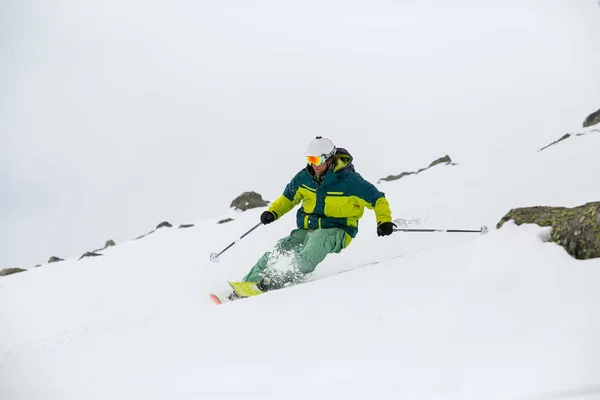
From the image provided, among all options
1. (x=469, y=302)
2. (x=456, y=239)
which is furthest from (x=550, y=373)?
Result: (x=456, y=239)

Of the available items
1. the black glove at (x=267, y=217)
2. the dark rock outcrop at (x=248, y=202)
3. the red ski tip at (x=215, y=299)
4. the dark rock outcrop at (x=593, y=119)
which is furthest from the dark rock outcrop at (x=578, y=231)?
the dark rock outcrop at (x=593, y=119)

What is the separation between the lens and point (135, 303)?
7695mm

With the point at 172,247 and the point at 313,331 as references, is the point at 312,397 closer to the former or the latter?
the point at 313,331

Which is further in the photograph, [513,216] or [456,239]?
[456,239]

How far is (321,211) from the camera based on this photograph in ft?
24.8

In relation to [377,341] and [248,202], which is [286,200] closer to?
[377,341]

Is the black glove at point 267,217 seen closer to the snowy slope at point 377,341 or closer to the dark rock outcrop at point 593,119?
the snowy slope at point 377,341

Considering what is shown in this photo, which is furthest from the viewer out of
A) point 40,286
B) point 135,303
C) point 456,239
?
point 40,286

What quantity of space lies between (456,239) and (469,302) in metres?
5.78

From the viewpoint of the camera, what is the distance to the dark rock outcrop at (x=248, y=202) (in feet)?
58.7

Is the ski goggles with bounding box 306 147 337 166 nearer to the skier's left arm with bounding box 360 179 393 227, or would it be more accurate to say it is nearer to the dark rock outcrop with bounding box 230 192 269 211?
the skier's left arm with bounding box 360 179 393 227

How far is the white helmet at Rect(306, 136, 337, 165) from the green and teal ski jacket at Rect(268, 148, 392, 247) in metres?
0.26

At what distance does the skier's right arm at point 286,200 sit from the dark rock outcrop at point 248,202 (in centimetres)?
970

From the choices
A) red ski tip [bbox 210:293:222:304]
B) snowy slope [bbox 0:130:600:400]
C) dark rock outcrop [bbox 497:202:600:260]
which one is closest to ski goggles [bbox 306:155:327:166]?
snowy slope [bbox 0:130:600:400]
